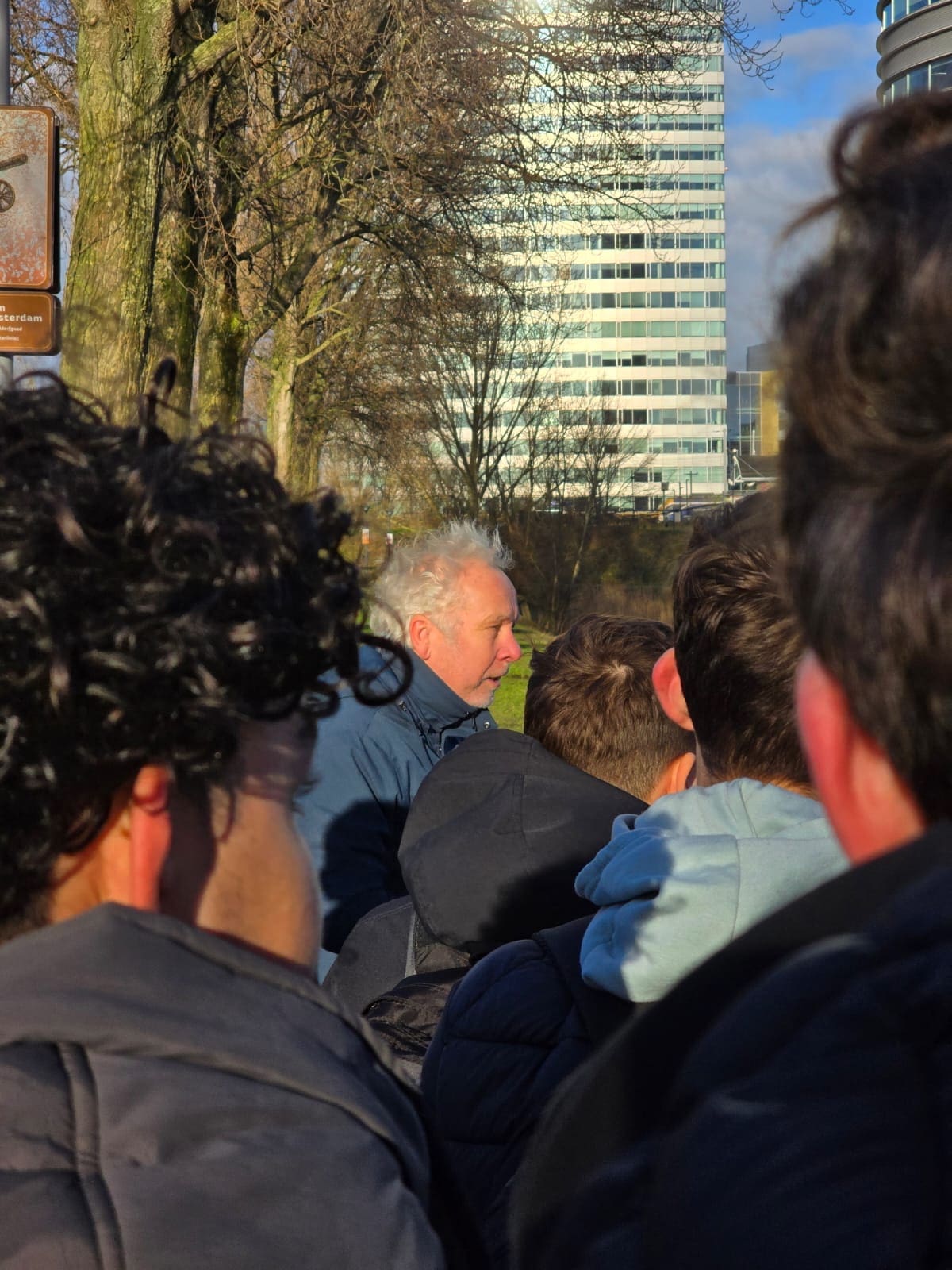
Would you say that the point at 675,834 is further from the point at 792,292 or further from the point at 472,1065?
the point at 792,292

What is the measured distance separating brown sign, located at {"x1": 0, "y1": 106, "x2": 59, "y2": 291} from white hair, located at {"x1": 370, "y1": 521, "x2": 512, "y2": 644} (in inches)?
72.3

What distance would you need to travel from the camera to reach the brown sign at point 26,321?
17.1 ft

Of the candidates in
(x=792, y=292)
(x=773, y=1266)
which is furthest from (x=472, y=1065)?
(x=792, y=292)

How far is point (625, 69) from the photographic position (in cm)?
1091

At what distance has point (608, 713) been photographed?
2.72 meters

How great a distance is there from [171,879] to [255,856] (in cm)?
8

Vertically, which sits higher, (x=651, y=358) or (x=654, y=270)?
(x=654, y=270)

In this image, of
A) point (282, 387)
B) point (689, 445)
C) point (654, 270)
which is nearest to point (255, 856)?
point (282, 387)

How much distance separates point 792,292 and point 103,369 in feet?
20.4

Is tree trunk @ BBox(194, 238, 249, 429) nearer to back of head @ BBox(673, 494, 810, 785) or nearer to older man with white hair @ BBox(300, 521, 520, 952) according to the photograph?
older man with white hair @ BBox(300, 521, 520, 952)

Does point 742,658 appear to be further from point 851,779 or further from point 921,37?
point 921,37

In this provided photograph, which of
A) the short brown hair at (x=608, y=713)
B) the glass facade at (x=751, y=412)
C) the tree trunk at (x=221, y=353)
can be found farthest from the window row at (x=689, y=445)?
the glass facade at (x=751, y=412)

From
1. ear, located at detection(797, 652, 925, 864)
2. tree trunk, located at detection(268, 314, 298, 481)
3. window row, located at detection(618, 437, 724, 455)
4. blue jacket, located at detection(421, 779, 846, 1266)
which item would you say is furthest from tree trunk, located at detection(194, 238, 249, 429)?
window row, located at detection(618, 437, 724, 455)

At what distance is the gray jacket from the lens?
969mm
